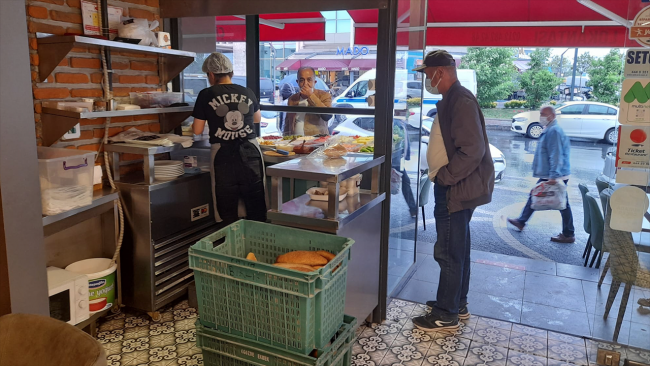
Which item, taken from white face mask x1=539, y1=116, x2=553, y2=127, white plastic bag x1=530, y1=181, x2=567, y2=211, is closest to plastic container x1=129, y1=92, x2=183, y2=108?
white face mask x1=539, y1=116, x2=553, y2=127

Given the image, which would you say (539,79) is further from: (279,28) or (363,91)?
(363,91)

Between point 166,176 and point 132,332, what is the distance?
101cm

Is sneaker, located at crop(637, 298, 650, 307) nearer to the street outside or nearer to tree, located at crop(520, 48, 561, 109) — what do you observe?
the street outside

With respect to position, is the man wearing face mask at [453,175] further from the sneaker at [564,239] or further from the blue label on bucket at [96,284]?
the sneaker at [564,239]

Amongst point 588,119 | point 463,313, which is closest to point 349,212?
point 463,313

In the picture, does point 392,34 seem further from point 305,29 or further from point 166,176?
point 166,176

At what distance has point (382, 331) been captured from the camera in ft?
10.9

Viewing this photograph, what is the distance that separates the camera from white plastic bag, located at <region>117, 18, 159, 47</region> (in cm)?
325

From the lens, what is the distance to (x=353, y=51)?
11.8 feet

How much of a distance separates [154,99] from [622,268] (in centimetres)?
309

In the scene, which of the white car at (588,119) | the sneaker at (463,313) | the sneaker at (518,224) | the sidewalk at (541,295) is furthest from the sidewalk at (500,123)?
the sneaker at (463,313)

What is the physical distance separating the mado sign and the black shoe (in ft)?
6.00

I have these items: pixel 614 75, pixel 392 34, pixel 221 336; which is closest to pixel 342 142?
pixel 392 34

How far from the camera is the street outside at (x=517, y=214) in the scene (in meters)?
5.16
